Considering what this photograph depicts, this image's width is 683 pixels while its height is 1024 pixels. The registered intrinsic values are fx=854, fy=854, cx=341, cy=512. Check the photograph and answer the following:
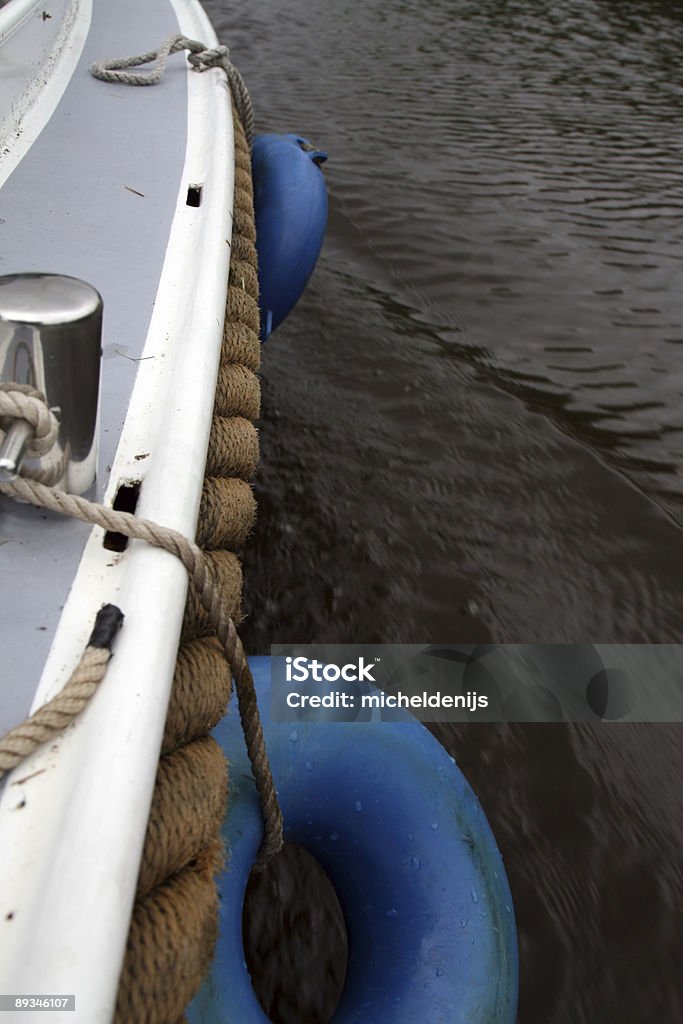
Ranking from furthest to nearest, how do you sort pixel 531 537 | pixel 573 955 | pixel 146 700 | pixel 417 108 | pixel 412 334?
pixel 417 108 → pixel 412 334 → pixel 531 537 → pixel 573 955 → pixel 146 700

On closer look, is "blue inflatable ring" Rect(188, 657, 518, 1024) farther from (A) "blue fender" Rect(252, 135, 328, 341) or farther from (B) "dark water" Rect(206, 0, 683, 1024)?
(A) "blue fender" Rect(252, 135, 328, 341)

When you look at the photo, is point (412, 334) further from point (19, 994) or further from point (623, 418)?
point (19, 994)

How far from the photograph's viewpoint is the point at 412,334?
439 centimetres

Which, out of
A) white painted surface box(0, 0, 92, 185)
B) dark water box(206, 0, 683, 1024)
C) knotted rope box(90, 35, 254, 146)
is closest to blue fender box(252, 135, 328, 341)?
knotted rope box(90, 35, 254, 146)

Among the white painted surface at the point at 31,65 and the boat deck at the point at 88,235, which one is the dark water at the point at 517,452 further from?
the white painted surface at the point at 31,65

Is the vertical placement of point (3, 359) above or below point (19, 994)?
above

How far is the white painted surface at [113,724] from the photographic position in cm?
76

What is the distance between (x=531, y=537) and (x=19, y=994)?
8.77ft

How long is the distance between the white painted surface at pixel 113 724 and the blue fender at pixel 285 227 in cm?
165

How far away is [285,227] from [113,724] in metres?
2.75

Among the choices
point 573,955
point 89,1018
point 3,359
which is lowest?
point 573,955

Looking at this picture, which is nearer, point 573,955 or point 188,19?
point 573,955

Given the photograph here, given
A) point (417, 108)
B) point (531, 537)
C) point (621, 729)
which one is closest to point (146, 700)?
point (621, 729)

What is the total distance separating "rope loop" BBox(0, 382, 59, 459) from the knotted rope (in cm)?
215
